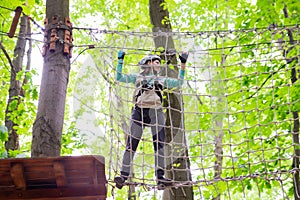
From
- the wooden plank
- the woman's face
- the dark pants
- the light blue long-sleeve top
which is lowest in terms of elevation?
the wooden plank

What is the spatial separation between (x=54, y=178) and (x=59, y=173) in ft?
0.44

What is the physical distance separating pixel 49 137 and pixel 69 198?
0.63 m

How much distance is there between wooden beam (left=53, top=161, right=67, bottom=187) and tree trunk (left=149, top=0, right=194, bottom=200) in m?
1.53

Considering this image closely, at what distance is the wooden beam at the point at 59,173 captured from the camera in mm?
2580

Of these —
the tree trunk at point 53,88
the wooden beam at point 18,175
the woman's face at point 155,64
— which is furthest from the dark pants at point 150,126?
the wooden beam at point 18,175

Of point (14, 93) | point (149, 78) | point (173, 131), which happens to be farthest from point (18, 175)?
point (14, 93)

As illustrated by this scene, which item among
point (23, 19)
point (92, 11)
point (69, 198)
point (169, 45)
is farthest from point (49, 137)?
point (92, 11)

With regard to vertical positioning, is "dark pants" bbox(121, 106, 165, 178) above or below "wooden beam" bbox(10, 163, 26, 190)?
above

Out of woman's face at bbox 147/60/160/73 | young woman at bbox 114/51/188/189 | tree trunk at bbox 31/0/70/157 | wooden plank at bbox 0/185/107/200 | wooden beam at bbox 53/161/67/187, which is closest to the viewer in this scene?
wooden beam at bbox 53/161/67/187

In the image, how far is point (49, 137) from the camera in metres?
3.29

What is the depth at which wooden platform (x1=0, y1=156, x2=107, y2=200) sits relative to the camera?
258 cm

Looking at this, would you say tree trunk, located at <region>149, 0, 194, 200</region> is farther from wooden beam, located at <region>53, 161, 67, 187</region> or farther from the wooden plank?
wooden beam, located at <region>53, 161, 67, 187</region>

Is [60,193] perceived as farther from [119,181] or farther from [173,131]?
[173,131]

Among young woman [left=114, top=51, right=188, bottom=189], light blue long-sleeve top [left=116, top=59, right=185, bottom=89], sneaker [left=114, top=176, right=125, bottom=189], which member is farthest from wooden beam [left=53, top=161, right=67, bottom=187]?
light blue long-sleeve top [left=116, top=59, right=185, bottom=89]
